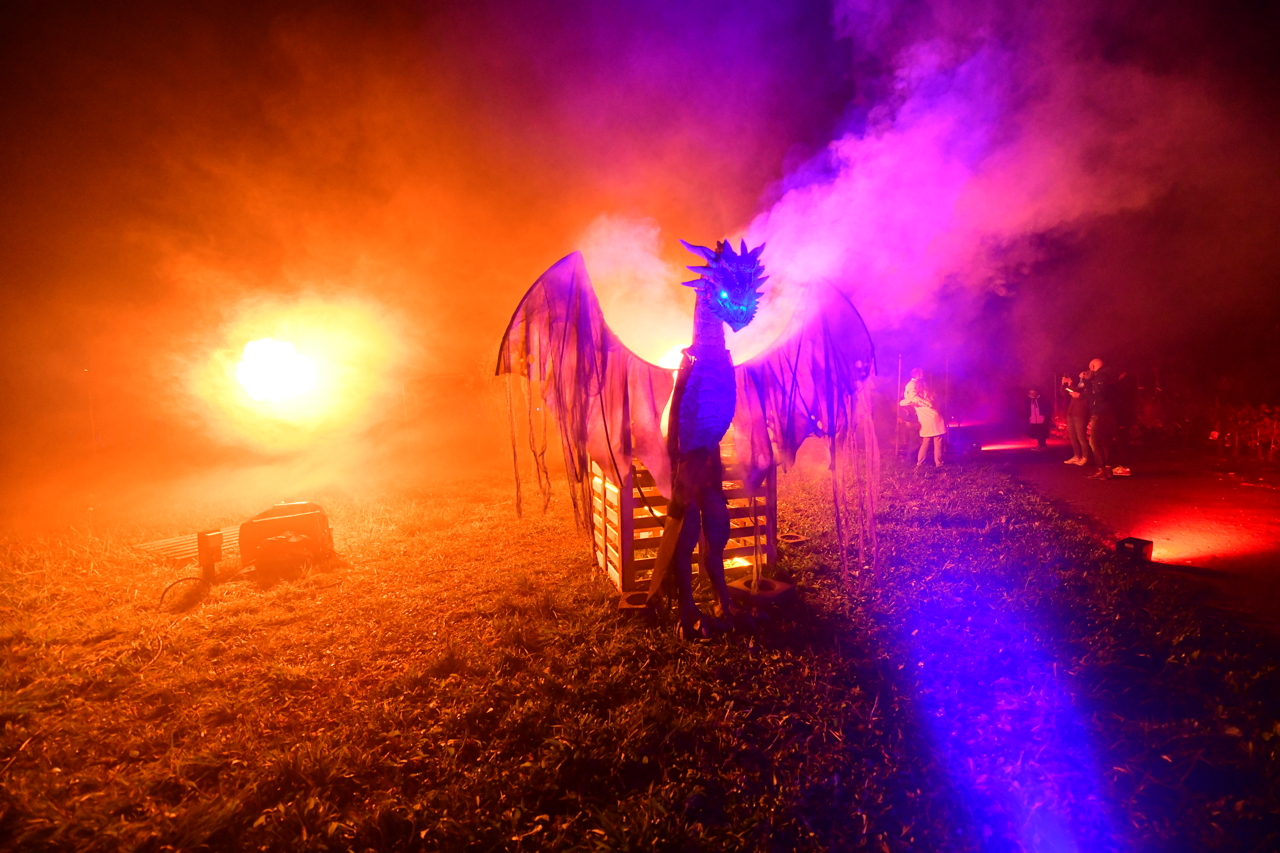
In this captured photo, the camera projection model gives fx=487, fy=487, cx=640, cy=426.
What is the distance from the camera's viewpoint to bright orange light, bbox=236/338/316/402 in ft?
43.8

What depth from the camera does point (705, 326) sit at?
12.1ft

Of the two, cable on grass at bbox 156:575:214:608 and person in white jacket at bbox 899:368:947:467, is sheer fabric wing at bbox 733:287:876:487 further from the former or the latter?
person in white jacket at bbox 899:368:947:467

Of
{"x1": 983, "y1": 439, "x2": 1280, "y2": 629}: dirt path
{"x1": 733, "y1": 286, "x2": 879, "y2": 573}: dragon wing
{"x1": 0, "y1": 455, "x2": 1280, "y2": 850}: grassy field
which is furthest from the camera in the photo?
{"x1": 983, "y1": 439, "x2": 1280, "y2": 629}: dirt path

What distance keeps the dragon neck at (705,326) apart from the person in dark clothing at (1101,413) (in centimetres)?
901

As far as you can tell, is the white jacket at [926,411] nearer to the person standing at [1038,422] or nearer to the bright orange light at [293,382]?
the person standing at [1038,422]

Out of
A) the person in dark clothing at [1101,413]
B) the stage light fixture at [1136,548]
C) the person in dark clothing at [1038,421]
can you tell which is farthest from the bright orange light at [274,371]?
the person in dark clothing at [1038,421]

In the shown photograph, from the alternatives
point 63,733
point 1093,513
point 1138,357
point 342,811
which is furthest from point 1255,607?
point 1138,357

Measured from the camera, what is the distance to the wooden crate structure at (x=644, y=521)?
440cm

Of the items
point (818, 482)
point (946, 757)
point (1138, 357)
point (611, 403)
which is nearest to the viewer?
point (946, 757)

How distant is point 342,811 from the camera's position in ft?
7.86

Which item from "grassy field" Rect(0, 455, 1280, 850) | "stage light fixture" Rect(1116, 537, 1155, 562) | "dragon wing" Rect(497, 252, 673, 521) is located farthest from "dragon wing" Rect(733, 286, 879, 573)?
"stage light fixture" Rect(1116, 537, 1155, 562)

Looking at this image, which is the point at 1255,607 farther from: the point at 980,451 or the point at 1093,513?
the point at 980,451

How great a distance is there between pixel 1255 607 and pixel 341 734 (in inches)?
278

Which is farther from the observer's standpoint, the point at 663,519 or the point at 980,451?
the point at 980,451
